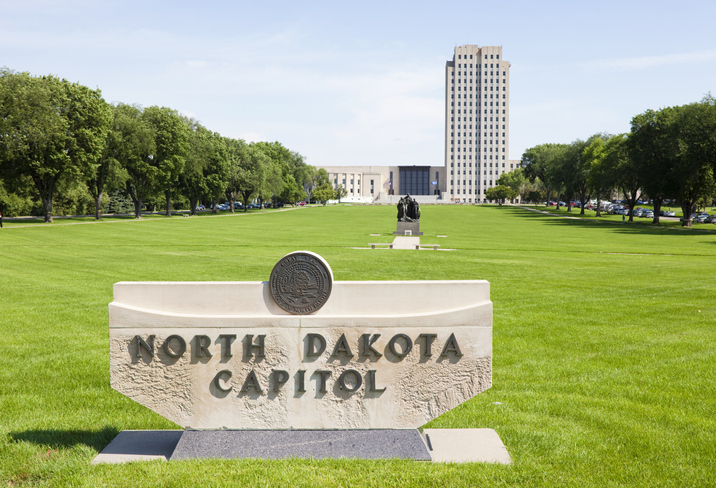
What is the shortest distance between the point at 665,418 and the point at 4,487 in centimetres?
653

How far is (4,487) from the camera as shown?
4.73 metres

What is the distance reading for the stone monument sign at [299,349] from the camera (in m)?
5.48

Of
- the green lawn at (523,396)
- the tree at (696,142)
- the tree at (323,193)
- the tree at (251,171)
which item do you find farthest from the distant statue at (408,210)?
the tree at (323,193)

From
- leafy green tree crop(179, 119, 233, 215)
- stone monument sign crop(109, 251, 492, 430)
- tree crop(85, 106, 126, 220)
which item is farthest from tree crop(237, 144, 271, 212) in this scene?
stone monument sign crop(109, 251, 492, 430)

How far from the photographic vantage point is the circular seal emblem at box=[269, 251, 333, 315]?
18.0 feet

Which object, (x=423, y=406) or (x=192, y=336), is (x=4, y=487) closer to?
(x=192, y=336)

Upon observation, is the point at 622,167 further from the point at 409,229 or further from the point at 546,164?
the point at 546,164

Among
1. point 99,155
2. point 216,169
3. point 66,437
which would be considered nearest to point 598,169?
point 216,169

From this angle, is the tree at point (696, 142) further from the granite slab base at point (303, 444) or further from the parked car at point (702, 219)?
the granite slab base at point (303, 444)

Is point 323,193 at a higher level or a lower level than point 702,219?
higher

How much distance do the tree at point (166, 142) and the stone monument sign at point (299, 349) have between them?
6450 cm

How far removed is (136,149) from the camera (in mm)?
63312

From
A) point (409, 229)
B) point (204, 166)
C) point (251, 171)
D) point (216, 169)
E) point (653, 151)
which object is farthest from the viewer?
point (251, 171)

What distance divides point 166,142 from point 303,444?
67.4 meters
